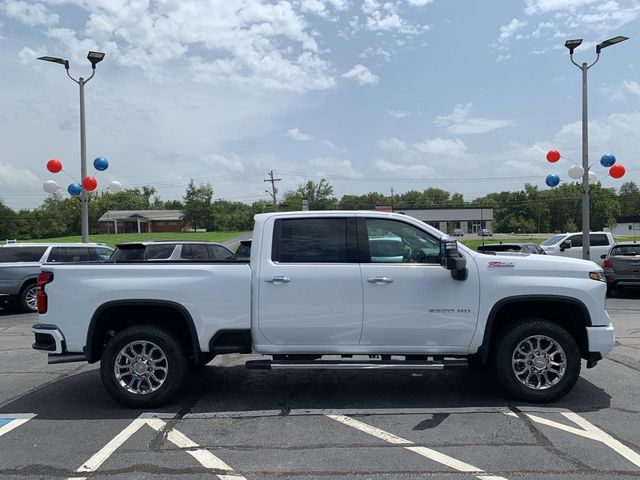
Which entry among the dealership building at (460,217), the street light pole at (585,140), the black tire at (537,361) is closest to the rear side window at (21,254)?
the black tire at (537,361)

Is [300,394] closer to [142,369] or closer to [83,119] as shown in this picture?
[142,369]

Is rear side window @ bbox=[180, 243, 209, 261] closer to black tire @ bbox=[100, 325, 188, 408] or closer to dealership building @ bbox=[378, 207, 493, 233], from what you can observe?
black tire @ bbox=[100, 325, 188, 408]

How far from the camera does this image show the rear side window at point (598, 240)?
858 inches

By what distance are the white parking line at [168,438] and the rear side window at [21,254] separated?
10279 mm

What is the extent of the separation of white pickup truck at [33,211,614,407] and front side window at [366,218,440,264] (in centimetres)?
1

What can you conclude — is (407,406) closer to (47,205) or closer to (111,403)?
(111,403)

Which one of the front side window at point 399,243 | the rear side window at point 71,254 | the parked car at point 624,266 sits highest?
the front side window at point 399,243

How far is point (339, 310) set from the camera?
545 centimetres

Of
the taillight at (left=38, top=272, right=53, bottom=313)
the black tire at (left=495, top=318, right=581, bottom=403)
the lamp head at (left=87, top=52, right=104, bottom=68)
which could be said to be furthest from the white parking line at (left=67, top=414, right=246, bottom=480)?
the lamp head at (left=87, top=52, right=104, bottom=68)

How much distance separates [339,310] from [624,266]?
12632 millimetres

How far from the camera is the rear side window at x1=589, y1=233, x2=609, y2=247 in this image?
21.8m

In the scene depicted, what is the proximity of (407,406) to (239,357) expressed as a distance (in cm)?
320

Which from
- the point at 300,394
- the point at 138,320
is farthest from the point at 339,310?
the point at 138,320

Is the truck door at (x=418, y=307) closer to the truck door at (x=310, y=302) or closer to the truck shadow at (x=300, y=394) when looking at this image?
the truck door at (x=310, y=302)
